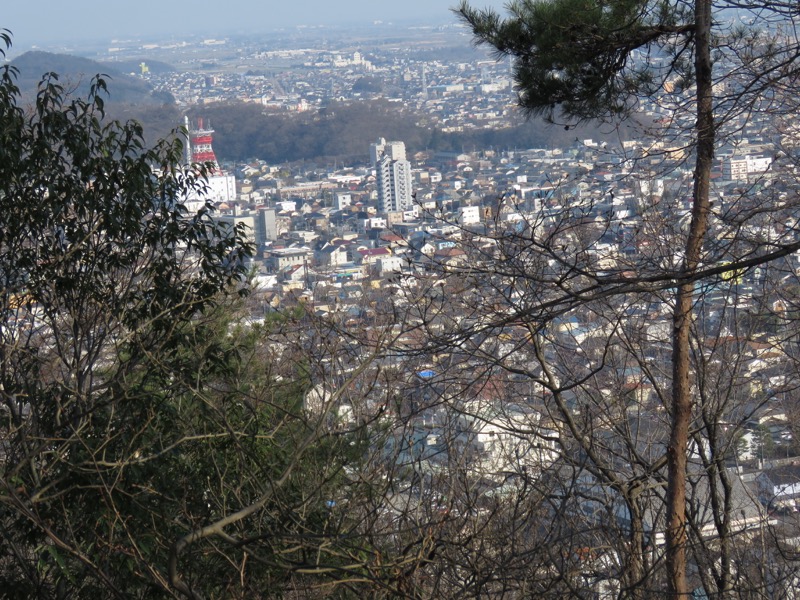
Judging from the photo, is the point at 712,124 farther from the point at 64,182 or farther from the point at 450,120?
the point at 450,120

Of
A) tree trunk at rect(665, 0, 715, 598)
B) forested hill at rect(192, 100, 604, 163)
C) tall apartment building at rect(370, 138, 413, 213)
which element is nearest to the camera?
tree trunk at rect(665, 0, 715, 598)

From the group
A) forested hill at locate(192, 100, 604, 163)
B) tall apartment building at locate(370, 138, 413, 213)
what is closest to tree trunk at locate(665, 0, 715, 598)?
tall apartment building at locate(370, 138, 413, 213)

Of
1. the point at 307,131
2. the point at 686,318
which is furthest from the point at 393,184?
the point at 686,318

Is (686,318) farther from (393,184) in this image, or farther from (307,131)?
(307,131)

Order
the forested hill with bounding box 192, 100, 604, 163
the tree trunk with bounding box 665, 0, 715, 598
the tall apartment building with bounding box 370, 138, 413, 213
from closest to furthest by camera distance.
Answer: the tree trunk with bounding box 665, 0, 715, 598
the tall apartment building with bounding box 370, 138, 413, 213
the forested hill with bounding box 192, 100, 604, 163

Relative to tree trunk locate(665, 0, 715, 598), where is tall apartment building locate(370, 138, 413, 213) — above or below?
below

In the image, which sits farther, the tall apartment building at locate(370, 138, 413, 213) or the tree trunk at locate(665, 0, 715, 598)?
the tall apartment building at locate(370, 138, 413, 213)

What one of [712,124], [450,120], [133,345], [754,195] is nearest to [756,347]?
[754,195]

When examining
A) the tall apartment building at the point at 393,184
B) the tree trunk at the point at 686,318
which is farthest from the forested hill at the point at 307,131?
the tree trunk at the point at 686,318

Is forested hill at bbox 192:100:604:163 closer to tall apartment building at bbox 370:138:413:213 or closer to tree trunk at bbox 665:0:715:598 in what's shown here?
tall apartment building at bbox 370:138:413:213

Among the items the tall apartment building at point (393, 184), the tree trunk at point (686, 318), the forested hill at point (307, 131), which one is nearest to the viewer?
the tree trunk at point (686, 318)

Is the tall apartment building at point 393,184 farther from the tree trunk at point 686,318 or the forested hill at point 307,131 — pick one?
the tree trunk at point 686,318
